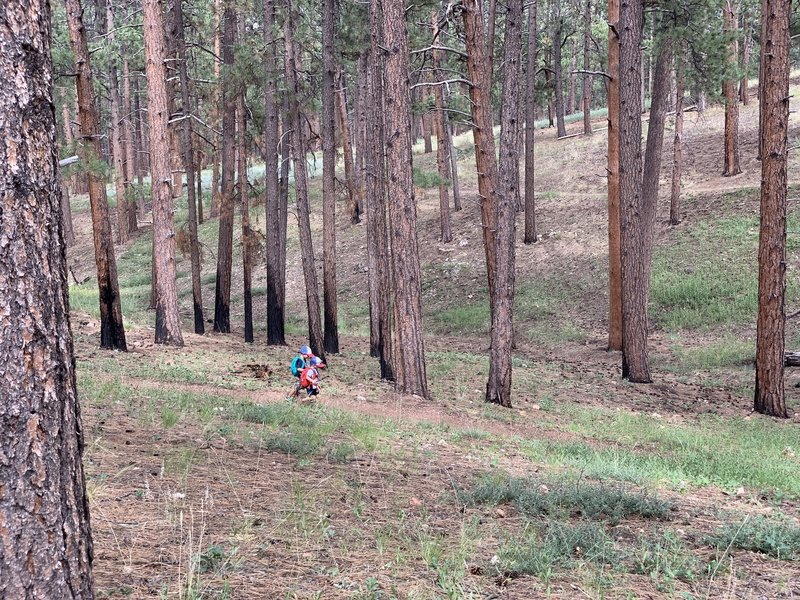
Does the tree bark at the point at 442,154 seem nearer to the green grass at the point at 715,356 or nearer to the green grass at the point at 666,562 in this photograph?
the green grass at the point at 715,356

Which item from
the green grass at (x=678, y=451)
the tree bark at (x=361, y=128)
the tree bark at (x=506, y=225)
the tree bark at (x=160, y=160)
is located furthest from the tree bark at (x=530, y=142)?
the green grass at (x=678, y=451)

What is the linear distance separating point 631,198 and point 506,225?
4854mm

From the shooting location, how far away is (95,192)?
51.3 ft

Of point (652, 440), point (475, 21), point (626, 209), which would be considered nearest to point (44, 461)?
point (652, 440)

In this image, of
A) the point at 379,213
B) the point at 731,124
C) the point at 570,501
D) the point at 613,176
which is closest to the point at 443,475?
the point at 570,501

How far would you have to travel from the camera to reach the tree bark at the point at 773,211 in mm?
13258

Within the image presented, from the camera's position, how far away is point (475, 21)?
47.4 ft

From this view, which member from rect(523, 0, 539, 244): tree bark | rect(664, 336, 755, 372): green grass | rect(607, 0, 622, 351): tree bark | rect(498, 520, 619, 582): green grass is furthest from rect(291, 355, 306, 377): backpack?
rect(523, 0, 539, 244): tree bark

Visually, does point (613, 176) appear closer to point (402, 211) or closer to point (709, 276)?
point (709, 276)

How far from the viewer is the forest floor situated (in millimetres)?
4441

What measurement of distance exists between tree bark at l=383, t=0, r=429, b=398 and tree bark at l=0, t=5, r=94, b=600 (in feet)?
31.1

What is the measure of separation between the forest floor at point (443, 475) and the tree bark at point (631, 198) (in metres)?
0.88

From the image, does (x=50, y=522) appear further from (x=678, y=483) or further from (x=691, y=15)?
(x=691, y=15)

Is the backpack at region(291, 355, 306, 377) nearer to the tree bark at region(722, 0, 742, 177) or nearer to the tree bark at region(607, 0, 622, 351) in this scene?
the tree bark at region(607, 0, 622, 351)
